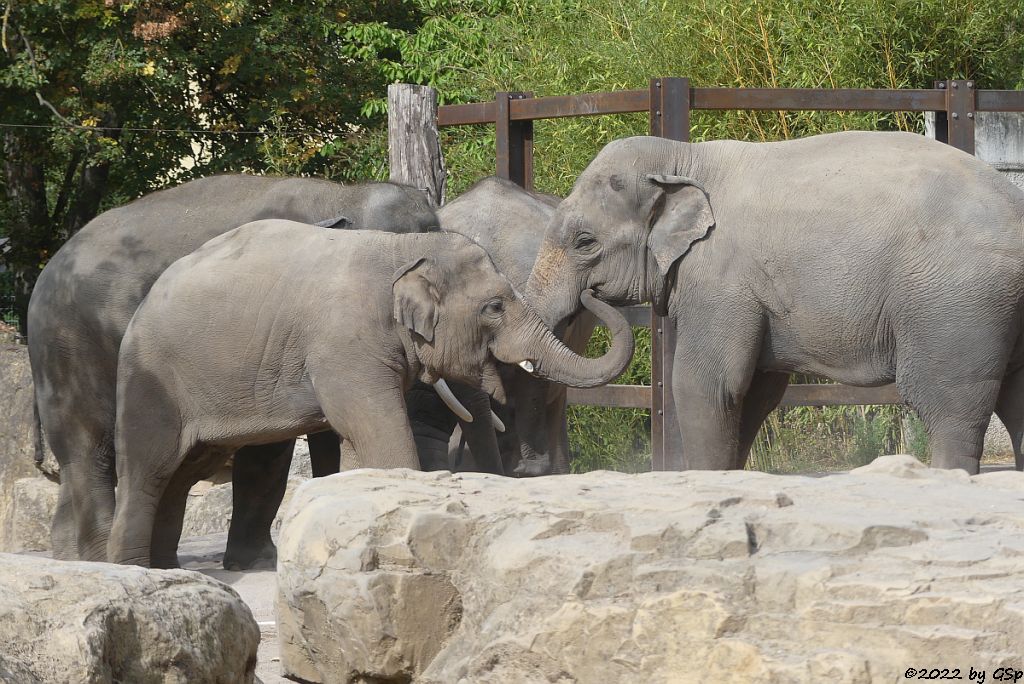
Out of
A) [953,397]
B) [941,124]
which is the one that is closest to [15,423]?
[941,124]

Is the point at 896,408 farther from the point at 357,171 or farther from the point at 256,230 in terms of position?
the point at 357,171

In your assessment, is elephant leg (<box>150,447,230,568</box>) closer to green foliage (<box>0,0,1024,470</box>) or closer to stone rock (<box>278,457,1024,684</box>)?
stone rock (<box>278,457,1024,684</box>)

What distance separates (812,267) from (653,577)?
257cm

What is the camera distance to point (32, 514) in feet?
30.8

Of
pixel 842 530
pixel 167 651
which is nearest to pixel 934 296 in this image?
pixel 842 530

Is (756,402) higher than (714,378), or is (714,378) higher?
(714,378)

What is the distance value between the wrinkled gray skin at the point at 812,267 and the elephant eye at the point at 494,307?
0.77 meters

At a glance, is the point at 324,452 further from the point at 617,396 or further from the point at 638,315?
the point at 638,315

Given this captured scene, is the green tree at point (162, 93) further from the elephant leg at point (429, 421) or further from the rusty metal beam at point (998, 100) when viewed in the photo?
the rusty metal beam at point (998, 100)

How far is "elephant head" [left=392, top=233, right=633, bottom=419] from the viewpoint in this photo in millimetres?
5359

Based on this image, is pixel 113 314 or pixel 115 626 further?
pixel 113 314

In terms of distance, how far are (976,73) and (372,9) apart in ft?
25.0

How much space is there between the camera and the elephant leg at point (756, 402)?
6.33 m

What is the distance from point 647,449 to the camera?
993 centimetres
